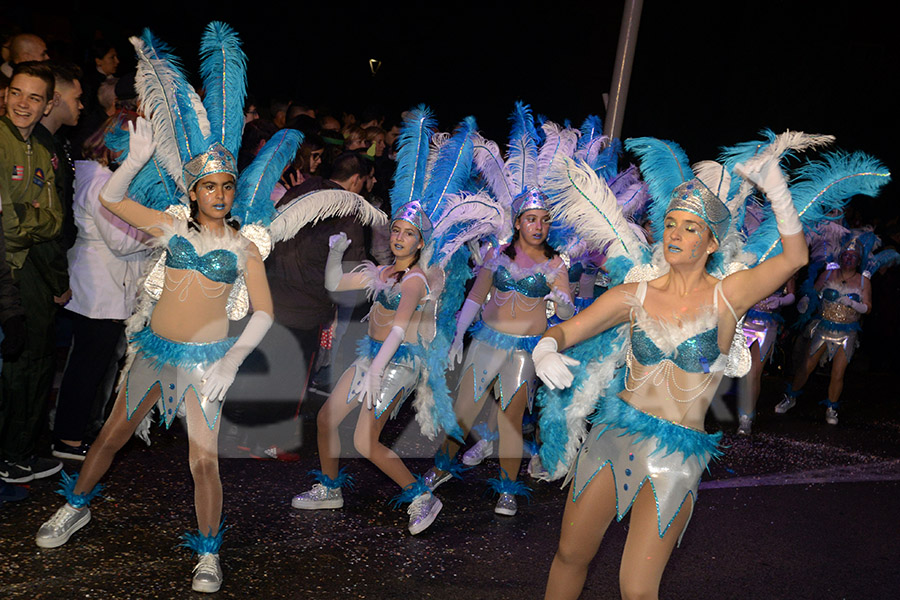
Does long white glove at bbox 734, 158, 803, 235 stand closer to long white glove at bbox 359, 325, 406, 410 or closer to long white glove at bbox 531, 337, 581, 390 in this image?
long white glove at bbox 531, 337, 581, 390

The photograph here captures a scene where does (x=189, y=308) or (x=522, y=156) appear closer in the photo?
(x=189, y=308)

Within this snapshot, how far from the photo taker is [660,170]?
3.59 meters

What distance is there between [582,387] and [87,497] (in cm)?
231

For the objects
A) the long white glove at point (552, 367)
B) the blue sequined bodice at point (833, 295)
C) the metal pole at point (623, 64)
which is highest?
the metal pole at point (623, 64)

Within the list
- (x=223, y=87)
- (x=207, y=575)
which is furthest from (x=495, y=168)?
(x=207, y=575)

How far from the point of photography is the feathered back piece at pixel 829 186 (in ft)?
10.5

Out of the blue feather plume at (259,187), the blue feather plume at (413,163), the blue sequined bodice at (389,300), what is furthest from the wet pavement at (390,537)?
the blue feather plume at (413,163)

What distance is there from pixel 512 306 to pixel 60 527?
273cm

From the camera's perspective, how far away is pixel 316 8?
36.3 feet

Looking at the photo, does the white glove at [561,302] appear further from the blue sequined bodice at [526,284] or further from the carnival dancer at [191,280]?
the carnival dancer at [191,280]

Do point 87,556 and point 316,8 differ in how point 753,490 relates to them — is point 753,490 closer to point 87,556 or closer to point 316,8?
point 87,556

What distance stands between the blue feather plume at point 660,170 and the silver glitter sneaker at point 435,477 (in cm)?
209

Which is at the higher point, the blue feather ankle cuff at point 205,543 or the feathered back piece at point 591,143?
the feathered back piece at point 591,143

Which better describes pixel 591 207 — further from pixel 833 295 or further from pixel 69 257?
pixel 833 295
